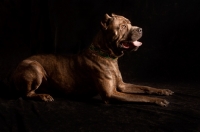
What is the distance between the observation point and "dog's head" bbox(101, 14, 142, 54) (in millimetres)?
3596

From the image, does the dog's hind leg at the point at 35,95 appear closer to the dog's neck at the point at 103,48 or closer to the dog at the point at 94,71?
the dog at the point at 94,71

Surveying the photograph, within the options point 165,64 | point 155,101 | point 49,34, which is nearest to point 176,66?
point 165,64

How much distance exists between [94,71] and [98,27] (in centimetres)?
132

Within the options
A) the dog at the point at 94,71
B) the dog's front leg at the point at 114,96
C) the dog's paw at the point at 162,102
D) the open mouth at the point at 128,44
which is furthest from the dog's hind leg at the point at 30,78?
the dog's paw at the point at 162,102

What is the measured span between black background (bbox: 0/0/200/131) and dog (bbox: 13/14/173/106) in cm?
84

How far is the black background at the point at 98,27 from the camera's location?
4.71 m

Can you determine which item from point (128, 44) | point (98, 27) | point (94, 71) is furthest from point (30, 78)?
point (98, 27)

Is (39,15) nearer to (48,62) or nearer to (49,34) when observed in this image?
(49,34)

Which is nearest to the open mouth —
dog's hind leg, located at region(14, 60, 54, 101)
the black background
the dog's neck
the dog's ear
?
the dog's neck

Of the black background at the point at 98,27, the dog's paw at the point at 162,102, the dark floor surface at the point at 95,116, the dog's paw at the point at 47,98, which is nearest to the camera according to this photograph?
the dark floor surface at the point at 95,116

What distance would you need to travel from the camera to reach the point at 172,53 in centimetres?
495

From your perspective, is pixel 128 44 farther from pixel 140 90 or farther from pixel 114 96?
pixel 140 90

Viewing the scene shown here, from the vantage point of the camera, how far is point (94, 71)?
369 cm

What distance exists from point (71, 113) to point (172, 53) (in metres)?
2.16
